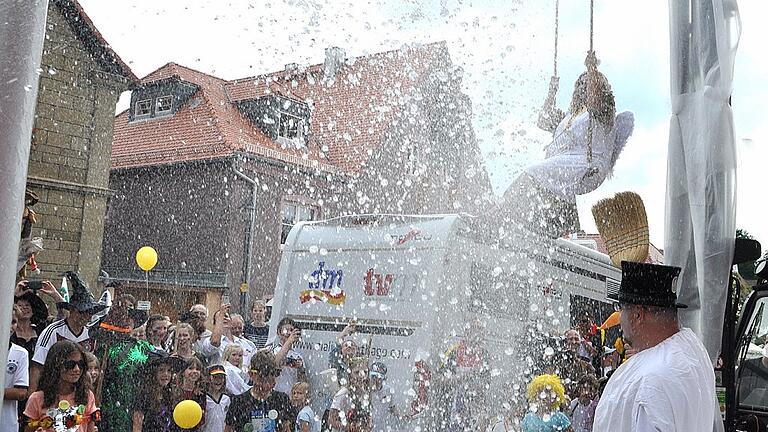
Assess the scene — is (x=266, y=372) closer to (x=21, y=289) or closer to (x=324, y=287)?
(x=324, y=287)

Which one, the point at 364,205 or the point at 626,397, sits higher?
the point at 364,205

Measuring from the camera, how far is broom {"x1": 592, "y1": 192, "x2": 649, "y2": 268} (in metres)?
2.79

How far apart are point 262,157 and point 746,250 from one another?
9904mm

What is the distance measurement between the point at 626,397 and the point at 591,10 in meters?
2.06

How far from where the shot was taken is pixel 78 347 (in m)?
4.21

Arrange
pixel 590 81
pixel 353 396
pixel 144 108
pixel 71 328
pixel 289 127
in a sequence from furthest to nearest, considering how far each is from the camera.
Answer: pixel 144 108, pixel 289 127, pixel 353 396, pixel 71 328, pixel 590 81

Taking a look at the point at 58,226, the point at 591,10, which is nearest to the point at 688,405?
the point at 591,10

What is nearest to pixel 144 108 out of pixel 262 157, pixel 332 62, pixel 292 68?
pixel 292 68

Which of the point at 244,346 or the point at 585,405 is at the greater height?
the point at 244,346

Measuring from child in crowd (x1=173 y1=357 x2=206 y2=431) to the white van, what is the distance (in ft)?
4.16

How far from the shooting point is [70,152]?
32.7 ft

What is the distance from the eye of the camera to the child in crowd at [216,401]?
4.95 m

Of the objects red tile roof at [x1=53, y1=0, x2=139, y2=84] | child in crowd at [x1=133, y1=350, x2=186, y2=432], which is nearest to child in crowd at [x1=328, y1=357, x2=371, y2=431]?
child in crowd at [x1=133, y1=350, x2=186, y2=432]

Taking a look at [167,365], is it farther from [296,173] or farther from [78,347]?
[296,173]
